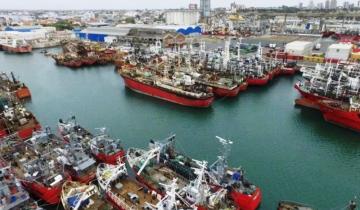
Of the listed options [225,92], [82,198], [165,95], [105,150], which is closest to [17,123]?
[105,150]

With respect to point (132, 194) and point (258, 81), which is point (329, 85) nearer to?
point (258, 81)

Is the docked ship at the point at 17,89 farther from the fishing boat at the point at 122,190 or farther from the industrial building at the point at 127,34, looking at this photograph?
the industrial building at the point at 127,34

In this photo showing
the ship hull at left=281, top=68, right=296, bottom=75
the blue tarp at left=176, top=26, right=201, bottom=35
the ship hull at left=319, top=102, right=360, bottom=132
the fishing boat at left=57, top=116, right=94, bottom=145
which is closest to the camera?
the fishing boat at left=57, top=116, right=94, bottom=145

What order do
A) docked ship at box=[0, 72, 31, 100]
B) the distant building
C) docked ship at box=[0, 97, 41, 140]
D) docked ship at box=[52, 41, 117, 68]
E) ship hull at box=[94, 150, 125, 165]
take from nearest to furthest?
ship hull at box=[94, 150, 125, 165]
docked ship at box=[0, 97, 41, 140]
docked ship at box=[0, 72, 31, 100]
docked ship at box=[52, 41, 117, 68]
the distant building

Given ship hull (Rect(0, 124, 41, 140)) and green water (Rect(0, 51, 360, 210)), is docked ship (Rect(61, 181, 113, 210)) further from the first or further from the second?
ship hull (Rect(0, 124, 41, 140))

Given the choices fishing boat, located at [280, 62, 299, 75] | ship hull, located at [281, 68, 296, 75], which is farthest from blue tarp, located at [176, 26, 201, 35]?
ship hull, located at [281, 68, 296, 75]
